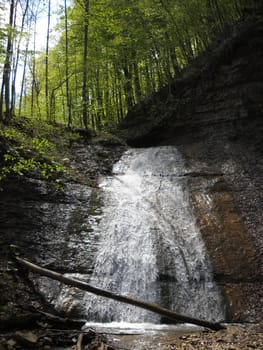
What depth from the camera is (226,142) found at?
14430mm

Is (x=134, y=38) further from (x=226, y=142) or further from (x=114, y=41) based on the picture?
(x=226, y=142)

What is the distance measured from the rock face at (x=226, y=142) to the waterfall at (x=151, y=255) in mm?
398

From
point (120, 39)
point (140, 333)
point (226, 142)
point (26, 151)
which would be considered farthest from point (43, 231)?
point (120, 39)

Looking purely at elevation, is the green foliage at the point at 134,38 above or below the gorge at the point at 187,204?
above

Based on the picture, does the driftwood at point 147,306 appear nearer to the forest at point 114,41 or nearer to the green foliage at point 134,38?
the forest at point 114,41

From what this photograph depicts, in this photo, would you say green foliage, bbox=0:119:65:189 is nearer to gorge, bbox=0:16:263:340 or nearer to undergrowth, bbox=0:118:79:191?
undergrowth, bbox=0:118:79:191

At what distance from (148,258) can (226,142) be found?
7.41 meters

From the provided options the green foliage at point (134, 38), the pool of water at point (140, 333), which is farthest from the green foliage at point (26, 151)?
the pool of water at point (140, 333)

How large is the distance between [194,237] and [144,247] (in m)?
1.42

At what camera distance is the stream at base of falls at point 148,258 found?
7.50 meters

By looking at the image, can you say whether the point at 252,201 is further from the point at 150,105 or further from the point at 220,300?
the point at 150,105

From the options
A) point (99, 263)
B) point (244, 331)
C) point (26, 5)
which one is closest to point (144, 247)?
point (99, 263)

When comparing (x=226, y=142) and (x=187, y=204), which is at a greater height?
(x=226, y=142)

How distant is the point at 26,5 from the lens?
17.4 m
